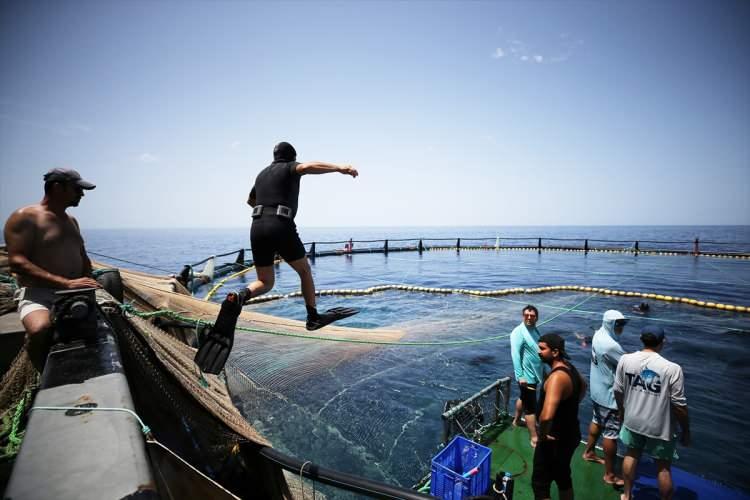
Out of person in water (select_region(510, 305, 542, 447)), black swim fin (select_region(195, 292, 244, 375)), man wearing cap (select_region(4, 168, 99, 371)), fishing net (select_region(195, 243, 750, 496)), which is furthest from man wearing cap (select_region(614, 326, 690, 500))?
man wearing cap (select_region(4, 168, 99, 371))

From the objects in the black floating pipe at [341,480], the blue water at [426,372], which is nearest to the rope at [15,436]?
the black floating pipe at [341,480]

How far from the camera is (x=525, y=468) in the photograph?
469 centimetres

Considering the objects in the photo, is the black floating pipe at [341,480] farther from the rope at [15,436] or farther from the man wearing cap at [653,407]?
the man wearing cap at [653,407]

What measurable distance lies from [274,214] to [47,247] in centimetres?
189

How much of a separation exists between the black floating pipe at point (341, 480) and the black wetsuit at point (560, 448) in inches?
92.6

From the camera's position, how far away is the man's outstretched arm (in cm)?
285

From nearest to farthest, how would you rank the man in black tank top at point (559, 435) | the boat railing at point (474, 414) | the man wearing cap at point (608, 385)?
1. the man in black tank top at point (559, 435)
2. the man wearing cap at point (608, 385)
3. the boat railing at point (474, 414)

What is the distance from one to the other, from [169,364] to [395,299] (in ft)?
46.1

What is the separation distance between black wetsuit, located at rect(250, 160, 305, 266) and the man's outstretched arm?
0.36ft

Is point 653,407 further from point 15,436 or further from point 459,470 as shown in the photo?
point 15,436

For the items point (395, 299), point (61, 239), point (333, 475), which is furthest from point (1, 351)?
point (395, 299)

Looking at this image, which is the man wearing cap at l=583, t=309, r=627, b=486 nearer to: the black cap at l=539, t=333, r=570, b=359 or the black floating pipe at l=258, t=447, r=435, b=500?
the black cap at l=539, t=333, r=570, b=359

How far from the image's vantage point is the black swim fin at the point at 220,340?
266 centimetres

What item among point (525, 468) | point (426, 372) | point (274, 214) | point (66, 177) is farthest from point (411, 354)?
point (66, 177)
